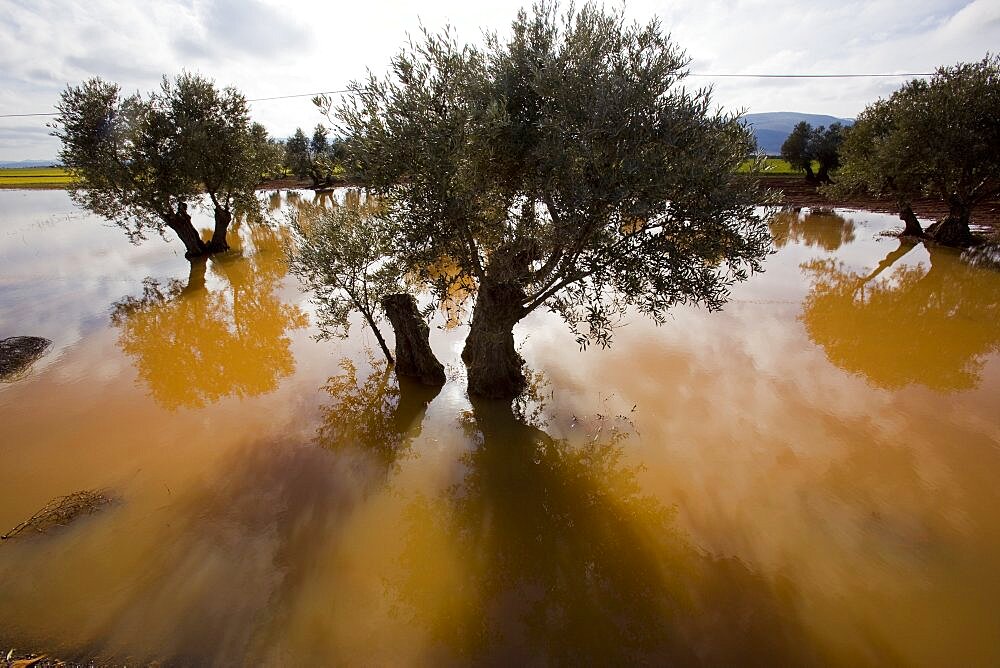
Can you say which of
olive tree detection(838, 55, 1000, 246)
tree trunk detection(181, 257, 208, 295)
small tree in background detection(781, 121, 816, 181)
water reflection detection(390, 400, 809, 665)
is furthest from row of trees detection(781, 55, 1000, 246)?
tree trunk detection(181, 257, 208, 295)

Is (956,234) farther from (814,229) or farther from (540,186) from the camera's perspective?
(540,186)

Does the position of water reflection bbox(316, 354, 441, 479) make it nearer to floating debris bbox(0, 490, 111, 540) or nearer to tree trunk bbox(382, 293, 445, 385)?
tree trunk bbox(382, 293, 445, 385)

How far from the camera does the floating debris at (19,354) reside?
52.6 ft

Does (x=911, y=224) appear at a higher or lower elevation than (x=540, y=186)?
lower

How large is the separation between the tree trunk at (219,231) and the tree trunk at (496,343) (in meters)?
29.8

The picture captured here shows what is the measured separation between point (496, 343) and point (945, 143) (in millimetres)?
33946

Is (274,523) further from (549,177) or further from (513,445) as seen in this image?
(549,177)

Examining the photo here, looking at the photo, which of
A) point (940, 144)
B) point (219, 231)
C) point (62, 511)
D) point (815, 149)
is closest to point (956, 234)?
point (940, 144)

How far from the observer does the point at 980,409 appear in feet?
43.2

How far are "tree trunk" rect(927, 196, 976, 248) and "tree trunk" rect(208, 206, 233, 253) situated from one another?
5424 cm

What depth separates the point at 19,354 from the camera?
17.2m

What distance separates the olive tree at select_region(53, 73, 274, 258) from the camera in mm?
27750

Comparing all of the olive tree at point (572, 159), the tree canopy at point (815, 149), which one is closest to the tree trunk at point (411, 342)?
the olive tree at point (572, 159)

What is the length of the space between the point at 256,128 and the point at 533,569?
167ft
